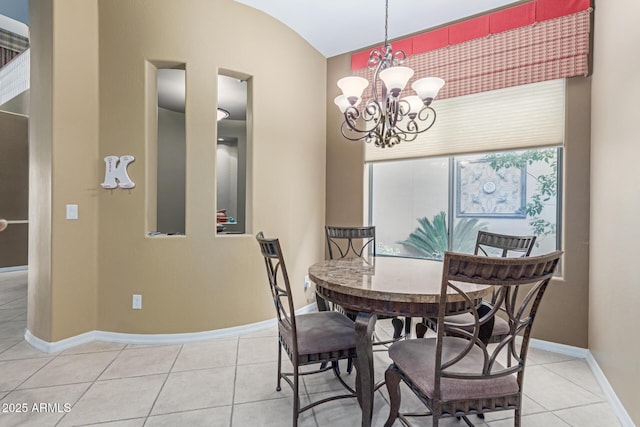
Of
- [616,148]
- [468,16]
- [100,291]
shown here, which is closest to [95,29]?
[100,291]

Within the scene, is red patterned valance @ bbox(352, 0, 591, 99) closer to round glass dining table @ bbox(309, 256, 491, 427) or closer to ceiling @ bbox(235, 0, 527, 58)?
ceiling @ bbox(235, 0, 527, 58)

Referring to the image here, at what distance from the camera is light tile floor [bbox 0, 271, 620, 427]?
5.74ft

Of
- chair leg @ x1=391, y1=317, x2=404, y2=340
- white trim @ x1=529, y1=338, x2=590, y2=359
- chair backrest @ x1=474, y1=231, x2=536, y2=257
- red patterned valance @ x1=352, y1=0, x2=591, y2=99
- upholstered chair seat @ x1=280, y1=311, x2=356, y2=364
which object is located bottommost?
white trim @ x1=529, y1=338, x2=590, y2=359

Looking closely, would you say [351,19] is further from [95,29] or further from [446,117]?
[95,29]

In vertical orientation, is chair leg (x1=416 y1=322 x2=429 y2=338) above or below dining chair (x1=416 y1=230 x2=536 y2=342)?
below

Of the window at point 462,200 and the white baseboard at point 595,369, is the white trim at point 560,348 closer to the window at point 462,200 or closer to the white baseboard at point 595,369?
the white baseboard at point 595,369

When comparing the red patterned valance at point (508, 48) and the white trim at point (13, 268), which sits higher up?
the red patterned valance at point (508, 48)

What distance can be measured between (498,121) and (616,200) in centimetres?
125

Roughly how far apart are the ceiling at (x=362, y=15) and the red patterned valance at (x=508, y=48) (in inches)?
4.4

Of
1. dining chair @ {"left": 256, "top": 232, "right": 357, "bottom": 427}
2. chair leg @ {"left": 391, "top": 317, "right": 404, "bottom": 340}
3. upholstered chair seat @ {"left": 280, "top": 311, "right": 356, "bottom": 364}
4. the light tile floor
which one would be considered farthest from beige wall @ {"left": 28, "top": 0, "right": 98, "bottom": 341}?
chair leg @ {"left": 391, "top": 317, "right": 404, "bottom": 340}

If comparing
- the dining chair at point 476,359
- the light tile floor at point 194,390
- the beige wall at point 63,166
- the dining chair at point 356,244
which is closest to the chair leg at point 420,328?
the dining chair at point 356,244

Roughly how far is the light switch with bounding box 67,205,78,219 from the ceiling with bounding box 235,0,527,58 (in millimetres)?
2377

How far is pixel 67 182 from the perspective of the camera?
2.58 metres

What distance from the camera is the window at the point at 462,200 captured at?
2.83 meters
